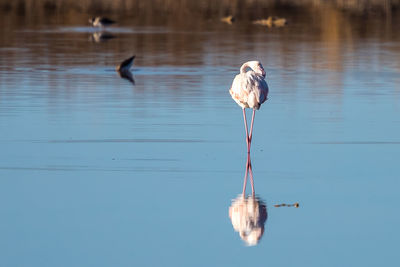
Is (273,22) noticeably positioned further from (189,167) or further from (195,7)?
(189,167)

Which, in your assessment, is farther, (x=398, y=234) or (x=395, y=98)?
(x=395, y=98)

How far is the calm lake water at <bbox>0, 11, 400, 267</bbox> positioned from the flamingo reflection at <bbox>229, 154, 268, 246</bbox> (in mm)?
80

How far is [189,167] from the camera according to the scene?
34.7 feet

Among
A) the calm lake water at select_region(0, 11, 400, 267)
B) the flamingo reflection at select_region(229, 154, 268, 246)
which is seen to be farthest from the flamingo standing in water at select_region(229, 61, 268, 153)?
the flamingo reflection at select_region(229, 154, 268, 246)

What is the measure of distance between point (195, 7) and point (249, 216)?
55.7 metres

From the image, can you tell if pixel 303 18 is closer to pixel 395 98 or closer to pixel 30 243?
pixel 395 98

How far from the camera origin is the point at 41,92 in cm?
1870

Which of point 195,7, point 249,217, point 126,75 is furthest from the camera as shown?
point 195,7

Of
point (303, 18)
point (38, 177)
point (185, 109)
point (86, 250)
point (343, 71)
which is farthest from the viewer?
point (303, 18)

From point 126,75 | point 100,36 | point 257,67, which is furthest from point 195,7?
point 257,67

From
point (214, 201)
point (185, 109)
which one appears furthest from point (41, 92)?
point (214, 201)

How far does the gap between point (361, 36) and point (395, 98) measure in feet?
70.4

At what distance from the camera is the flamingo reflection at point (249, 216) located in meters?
7.61

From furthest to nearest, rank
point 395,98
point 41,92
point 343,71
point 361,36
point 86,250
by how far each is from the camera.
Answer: point 361,36, point 343,71, point 41,92, point 395,98, point 86,250
